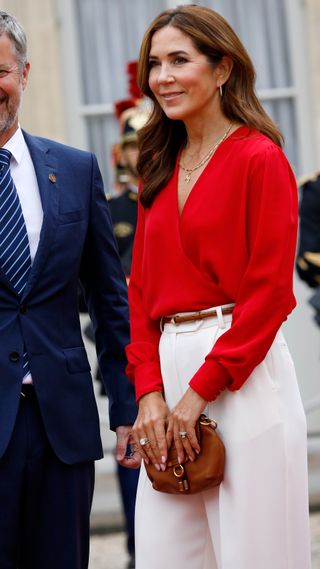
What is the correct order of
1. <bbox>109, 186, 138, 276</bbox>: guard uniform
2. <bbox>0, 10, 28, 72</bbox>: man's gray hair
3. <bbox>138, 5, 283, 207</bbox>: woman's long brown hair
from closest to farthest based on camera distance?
<bbox>138, 5, 283, 207</bbox>: woman's long brown hair < <bbox>0, 10, 28, 72</bbox>: man's gray hair < <bbox>109, 186, 138, 276</bbox>: guard uniform

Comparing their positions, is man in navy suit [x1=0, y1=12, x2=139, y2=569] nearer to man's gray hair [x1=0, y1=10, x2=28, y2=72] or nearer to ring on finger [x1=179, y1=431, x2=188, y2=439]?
man's gray hair [x1=0, y1=10, x2=28, y2=72]

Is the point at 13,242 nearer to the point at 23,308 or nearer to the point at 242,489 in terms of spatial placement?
the point at 23,308

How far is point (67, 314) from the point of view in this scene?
11.7 feet

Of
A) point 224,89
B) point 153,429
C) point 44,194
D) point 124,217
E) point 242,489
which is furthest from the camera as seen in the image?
point 124,217

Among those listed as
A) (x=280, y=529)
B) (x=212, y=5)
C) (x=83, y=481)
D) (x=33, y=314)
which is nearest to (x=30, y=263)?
(x=33, y=314)

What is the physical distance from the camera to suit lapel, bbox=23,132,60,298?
11.3ft

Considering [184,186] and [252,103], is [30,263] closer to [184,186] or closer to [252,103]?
[184,186]

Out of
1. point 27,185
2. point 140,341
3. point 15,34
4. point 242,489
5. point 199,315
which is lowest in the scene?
point 242,489

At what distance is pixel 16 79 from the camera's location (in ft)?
11.6

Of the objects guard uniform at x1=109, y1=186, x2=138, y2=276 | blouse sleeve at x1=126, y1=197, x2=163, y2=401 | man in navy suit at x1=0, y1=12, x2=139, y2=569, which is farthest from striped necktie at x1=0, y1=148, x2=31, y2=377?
guard uniform at x1=109, y1=186, x2=138, y2=276

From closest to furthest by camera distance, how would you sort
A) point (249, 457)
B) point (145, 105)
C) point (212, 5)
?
point (249, 457) < point (145, 105) < point (212, 5)

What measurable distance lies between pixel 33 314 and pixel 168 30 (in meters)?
0.79

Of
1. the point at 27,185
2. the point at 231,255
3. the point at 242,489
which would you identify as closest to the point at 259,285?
the point at 231,255

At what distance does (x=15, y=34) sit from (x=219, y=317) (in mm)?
959
